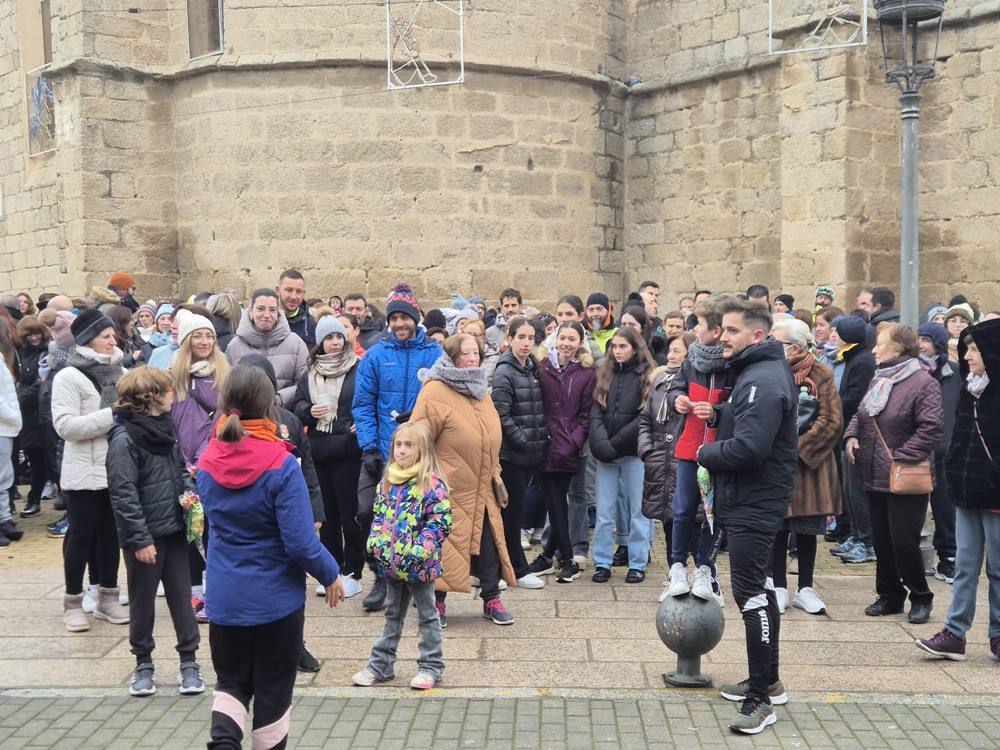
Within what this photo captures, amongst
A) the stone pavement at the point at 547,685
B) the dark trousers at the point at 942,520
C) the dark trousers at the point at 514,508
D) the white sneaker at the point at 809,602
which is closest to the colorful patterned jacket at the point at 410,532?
the stone pavement at the point at 547,685

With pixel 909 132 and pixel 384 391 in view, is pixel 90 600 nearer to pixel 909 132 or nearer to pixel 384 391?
pixel 384 391

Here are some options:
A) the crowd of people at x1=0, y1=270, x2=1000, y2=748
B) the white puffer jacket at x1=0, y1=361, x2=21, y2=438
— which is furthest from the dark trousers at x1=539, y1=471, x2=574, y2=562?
the white puffer jacket at x1=0, y1=361, x2=21, y2=438

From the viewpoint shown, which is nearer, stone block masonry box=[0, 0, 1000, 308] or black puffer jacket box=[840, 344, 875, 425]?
black puffer jacket box=[840, 344, 875, 425]

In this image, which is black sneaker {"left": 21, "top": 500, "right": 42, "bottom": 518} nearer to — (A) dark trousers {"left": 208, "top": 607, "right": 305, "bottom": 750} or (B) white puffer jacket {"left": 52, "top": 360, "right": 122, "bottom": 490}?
(B) white puffer jacket {"left": 52, "top": 360, "right": 122, "bottom": 490}

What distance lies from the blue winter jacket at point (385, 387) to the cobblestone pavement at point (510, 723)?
2.11m

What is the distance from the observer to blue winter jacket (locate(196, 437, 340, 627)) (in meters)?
4.53

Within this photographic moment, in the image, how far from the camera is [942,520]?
869cm

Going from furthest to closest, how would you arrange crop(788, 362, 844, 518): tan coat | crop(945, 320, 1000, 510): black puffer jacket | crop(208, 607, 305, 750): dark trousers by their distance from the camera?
crop(788, 362, 844, 518): tan coat → crop(945, 320, 1000, 510): black puffer jacket → crop(208, 607, 305, 750): dark trousers

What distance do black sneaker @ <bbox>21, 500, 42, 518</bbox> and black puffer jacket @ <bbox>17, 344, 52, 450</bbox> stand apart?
0.63 metres

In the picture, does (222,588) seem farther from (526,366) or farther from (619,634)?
(526,366)

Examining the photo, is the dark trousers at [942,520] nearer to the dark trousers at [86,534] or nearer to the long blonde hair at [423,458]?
the long blonde hair at [423,458]

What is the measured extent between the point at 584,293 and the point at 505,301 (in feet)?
16.5

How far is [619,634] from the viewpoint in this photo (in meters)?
7.07

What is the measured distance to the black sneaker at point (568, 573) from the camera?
27.7 ft
